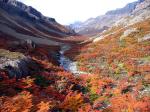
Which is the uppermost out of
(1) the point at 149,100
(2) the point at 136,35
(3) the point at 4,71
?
(2) the point at 136,35

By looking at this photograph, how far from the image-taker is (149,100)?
23.7 metres

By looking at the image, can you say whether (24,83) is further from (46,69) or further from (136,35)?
(136,35)

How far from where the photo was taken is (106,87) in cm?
2900

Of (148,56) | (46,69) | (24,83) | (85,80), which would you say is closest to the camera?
(24,83)

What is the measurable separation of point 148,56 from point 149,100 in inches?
834

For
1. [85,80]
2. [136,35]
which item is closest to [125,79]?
[85,80]

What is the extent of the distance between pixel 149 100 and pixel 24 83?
34.3 feet

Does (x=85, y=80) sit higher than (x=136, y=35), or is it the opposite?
(x=136, y=35)

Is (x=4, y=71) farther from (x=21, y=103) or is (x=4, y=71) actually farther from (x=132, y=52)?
(x=132, y=52)

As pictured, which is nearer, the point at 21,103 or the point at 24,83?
the point at 21,103

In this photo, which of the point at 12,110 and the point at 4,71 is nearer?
the point at 12,110

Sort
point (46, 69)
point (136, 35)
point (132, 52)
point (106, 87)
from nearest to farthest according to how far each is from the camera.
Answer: point (106, 87) < point (46, 69) < point (132, 52) < point (136, 35)

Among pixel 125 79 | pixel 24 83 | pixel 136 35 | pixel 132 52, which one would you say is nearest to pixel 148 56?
pixel 132 52

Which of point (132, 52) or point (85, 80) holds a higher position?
point (132, 52)
